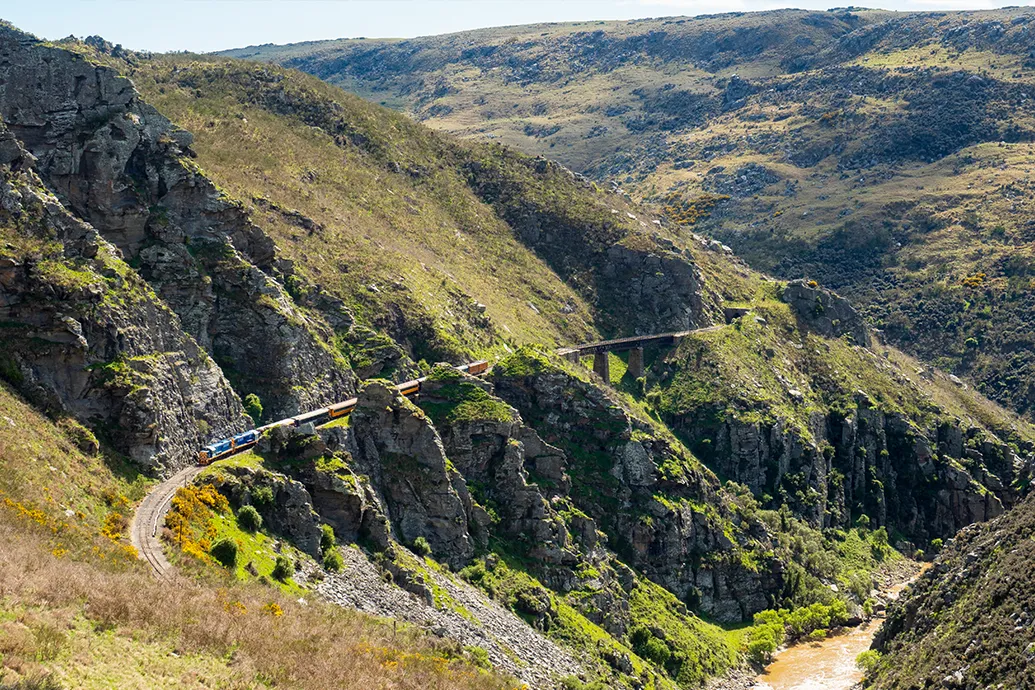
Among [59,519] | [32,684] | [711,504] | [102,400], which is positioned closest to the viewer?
[32,684]

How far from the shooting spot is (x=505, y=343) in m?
134

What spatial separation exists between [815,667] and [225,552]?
6754 cm

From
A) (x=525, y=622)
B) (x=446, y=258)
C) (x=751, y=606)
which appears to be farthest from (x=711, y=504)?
(x=446, y=258)

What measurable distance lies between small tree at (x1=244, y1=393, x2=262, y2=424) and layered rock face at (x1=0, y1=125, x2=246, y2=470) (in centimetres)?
844

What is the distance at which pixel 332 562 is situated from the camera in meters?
74.1

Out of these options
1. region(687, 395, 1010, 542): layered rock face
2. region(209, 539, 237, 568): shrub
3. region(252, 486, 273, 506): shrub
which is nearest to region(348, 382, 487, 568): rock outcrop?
region(252, 486, 273, 506): shrub

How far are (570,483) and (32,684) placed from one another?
74765 millimetres

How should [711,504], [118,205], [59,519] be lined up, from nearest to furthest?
[59,519], [118,205], [711,504]

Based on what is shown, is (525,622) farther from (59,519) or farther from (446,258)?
(446,258)

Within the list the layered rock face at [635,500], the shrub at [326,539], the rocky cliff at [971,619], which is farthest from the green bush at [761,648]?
the shrub at [326,539]

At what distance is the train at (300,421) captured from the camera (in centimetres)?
7904

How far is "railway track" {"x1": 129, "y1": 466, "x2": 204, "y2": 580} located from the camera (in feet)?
193

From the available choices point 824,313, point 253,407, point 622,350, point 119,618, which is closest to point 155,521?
point 119,618

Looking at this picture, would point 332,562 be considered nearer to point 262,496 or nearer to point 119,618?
point 262,496
